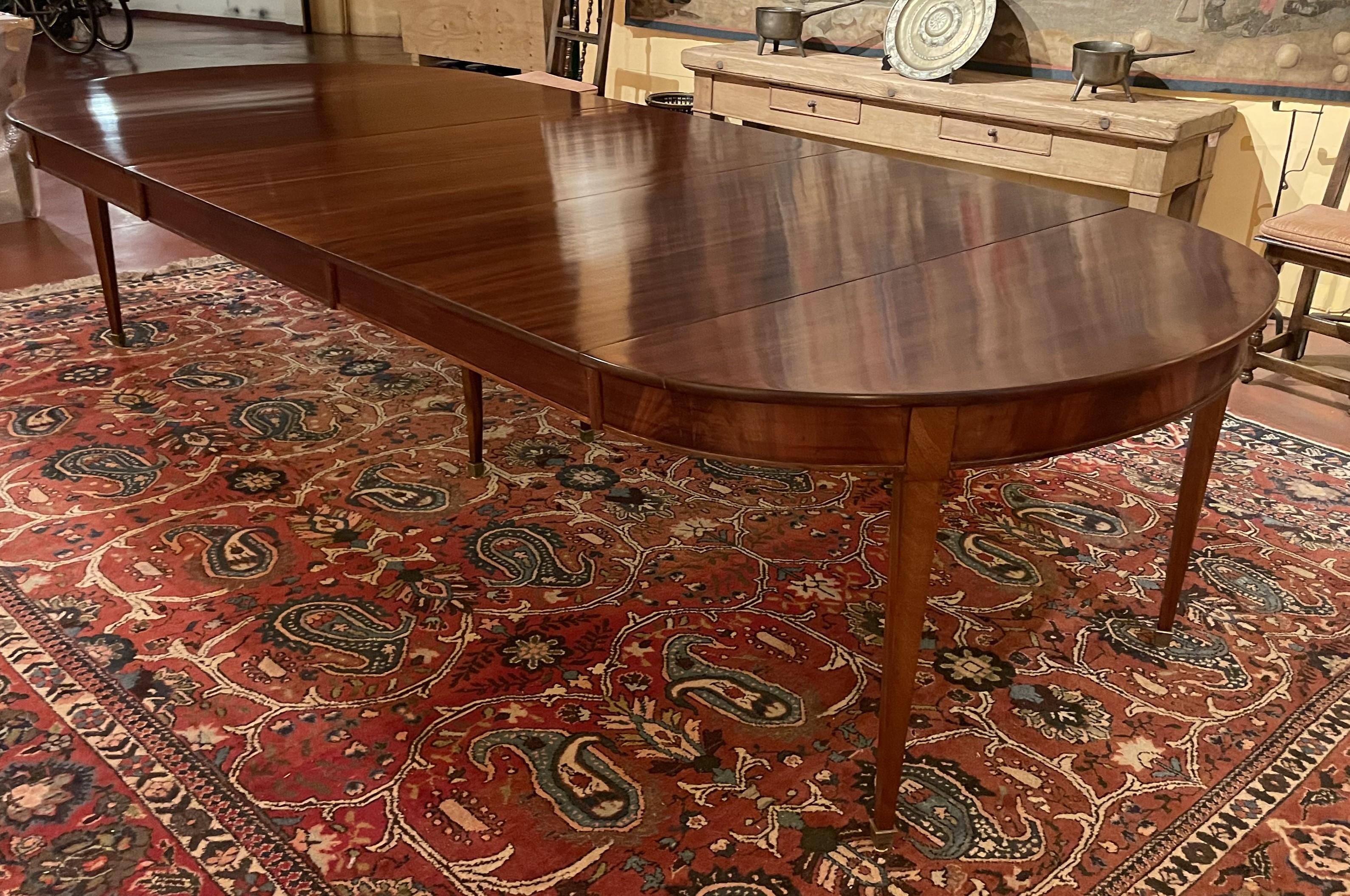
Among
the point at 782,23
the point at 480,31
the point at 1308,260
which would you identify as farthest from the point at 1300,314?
the point at 480,31

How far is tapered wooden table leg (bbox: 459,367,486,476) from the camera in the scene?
2367mm

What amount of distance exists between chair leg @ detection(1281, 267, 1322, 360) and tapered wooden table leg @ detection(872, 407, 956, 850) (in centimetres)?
224

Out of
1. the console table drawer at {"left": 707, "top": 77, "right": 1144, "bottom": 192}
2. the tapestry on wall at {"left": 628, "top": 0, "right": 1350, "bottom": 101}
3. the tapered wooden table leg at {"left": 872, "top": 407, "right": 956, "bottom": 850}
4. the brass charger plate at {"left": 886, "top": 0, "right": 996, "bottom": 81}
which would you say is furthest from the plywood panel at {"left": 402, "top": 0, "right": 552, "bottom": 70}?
the tapered wooden table leg at {"left": 872, "top": 407, "right": 956, "bottom": 850}

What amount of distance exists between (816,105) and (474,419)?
2156 mm

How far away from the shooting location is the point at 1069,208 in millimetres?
1972

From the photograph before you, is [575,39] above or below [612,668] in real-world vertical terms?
above

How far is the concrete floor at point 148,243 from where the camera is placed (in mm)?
3000

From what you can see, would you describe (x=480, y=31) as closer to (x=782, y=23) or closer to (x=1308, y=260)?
(x=782, y=23)

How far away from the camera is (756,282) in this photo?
156cm

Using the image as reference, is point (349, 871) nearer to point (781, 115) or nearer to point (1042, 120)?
point (1042, 120)

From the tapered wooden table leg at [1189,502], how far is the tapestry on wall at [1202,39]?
6.49 ft

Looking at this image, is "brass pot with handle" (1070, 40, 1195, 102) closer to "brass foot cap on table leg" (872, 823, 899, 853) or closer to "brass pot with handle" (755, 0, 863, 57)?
"brass pot with handle" (755, 0, 863, 57)

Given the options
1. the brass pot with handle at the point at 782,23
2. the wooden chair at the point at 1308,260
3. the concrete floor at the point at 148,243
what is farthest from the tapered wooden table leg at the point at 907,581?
the brass pot with handle at the point at 782,23

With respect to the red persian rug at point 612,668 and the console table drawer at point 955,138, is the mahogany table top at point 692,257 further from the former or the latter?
the console table drawer at point 955,138
